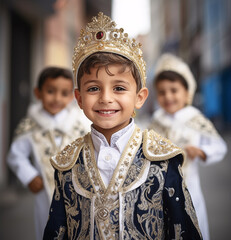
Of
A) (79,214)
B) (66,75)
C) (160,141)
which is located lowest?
(79,214)

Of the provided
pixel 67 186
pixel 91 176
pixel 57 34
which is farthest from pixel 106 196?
pixel 57 34

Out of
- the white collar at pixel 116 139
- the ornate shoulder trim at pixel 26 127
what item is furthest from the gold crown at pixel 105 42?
the ornate shoulder trim at pixel 26 127

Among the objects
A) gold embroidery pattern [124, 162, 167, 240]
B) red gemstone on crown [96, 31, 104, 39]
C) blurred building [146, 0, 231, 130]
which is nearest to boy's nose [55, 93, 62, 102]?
red gemstone on crown [96, 31, 104, 39]

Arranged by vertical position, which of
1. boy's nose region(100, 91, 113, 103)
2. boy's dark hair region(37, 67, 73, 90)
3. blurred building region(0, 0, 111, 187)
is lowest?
boy's nose region(100, 91, 113, 103)

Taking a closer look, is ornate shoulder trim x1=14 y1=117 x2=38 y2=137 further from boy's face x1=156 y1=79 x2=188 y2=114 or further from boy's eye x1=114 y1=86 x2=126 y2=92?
boy's eye x1=114 y1=86 x2=126 y2=92

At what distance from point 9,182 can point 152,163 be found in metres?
4.84

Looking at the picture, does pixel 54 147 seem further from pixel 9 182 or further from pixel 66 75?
pixel 9 182

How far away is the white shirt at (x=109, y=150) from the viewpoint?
1.52 m

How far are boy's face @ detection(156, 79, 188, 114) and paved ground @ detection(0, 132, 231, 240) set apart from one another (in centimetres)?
181

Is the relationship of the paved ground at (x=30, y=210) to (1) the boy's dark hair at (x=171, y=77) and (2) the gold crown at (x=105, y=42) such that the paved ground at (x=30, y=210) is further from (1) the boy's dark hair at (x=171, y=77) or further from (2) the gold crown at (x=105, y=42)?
(2) the gold crown at (x=105, y=42)

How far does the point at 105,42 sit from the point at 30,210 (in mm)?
4049

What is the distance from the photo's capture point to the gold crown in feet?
4.80

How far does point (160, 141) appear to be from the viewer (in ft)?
5.16

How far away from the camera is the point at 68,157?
5.36ft
